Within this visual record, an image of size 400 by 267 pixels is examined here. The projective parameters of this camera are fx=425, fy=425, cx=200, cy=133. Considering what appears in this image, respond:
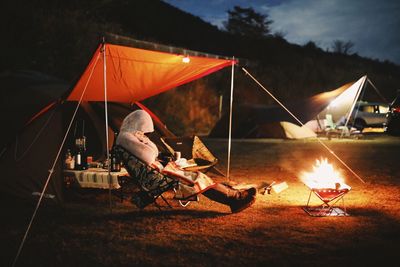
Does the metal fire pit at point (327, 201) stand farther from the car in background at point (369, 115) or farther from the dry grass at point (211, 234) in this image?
the car in background at point (369, 115)

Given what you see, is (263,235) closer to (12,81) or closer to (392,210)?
(392,210)

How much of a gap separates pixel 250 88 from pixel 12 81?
22.4 metres

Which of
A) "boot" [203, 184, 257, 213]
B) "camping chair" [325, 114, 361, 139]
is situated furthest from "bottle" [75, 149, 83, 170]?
"camping chair" [325, 114, 361, 139]

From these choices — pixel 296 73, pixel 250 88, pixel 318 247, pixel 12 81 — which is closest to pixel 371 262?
pixel 318 247

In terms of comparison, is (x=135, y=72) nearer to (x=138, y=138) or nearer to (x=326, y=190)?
(x=138, y=138)

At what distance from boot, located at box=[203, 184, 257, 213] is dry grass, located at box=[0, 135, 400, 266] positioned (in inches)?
5.5

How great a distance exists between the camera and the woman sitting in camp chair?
16.9ft

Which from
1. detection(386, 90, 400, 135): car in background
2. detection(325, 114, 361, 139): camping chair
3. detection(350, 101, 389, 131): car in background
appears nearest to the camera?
detection(386, 90, 400, 135): car in background

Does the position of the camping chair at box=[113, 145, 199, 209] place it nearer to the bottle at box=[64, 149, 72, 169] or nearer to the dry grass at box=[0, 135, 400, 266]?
the dry grass at box=[0, 135, 400, 266]

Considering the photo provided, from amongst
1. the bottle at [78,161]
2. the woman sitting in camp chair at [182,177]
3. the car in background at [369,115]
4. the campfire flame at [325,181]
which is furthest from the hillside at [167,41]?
the car in background at [369,115]

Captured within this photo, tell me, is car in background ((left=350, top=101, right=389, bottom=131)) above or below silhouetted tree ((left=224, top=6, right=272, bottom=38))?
below

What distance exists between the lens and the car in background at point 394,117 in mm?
14292

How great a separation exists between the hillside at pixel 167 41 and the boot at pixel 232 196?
212cm

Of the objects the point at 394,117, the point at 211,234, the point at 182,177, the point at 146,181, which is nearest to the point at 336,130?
the point at 394,117
